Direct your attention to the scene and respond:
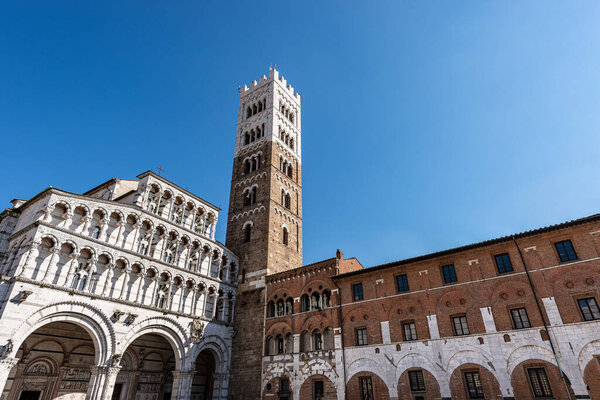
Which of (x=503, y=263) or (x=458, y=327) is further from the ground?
(x=503, y=263)

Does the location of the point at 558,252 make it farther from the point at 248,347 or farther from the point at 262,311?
the point at 248,347

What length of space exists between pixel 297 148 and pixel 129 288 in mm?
25649

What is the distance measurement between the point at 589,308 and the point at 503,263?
14.0 feet

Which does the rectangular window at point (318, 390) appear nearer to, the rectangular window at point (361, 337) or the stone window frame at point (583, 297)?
the rectangular window at point (361, 337)

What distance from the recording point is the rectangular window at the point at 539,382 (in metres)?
A: 17.1

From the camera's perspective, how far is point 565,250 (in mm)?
19047

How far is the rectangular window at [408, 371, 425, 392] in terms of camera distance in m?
20.4

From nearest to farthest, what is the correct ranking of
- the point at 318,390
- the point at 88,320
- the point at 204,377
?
the point at 88,320
the point at 318,390
the point at 204,377

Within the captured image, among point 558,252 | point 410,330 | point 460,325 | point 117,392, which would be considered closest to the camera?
point 558,252

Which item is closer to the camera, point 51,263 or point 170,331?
point 51,263

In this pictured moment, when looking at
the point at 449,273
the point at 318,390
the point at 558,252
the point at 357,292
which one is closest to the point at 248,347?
the point at 318,390

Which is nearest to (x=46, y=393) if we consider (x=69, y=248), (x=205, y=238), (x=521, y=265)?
(x=69, y=248)

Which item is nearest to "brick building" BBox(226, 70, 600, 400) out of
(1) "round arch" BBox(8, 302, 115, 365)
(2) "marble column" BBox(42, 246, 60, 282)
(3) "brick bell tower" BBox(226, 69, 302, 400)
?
(3) "brick bell tower" BBox(226, 69, 302, 400)

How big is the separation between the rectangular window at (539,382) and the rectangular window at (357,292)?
33.9 feet
